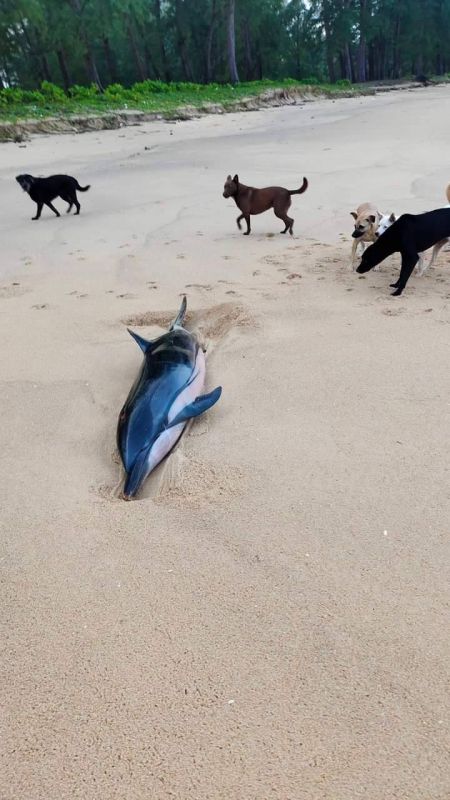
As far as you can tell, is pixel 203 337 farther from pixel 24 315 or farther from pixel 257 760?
pixel 257 760

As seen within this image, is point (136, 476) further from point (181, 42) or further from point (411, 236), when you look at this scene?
point (181, 42)

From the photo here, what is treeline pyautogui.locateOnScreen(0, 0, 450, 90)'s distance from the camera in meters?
29.6

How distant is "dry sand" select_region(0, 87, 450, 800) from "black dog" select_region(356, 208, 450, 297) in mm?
235

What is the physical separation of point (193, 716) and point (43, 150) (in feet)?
43.0

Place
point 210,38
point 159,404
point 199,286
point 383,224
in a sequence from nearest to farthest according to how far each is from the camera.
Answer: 1. point 159,404
2. point 383,224
3. point 199,286
4. point 210,38

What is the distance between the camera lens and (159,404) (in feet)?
7.91

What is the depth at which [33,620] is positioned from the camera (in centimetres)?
165

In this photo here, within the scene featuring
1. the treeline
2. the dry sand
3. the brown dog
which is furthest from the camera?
the treeline

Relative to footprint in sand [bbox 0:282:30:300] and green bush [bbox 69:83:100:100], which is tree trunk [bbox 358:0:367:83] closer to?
green bush [bbox 69:83:100:100]

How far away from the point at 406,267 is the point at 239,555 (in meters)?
2.84

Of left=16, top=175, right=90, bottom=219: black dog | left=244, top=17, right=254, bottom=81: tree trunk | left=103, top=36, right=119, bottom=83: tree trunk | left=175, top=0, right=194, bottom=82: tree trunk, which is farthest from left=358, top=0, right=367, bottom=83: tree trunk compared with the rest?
left=16, top=175, right=90, bottom=219: black dog

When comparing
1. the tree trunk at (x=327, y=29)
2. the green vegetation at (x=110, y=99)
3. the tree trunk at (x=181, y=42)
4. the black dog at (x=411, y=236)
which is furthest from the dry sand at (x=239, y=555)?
the tree trunk at (x=327, y=29)

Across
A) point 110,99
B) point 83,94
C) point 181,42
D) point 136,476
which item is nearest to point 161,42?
point 181,42

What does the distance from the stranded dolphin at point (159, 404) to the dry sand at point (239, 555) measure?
0.35ft
